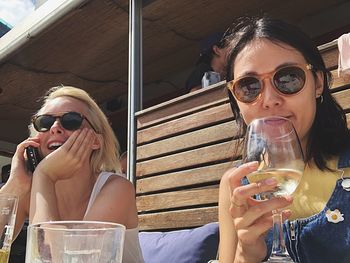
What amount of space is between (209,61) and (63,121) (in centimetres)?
164

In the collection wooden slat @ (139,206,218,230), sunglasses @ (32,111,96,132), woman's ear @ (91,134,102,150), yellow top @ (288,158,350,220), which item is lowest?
yellow top @ (288,158,350,220)

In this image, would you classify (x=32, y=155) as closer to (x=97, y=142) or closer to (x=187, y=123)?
(x=97, y=142)

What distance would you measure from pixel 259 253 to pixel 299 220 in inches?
11.2

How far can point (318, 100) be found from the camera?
1.68m

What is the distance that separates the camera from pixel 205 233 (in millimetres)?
2215

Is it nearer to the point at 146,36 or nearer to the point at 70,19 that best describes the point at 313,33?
the point at 146,36

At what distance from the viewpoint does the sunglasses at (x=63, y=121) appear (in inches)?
93.1

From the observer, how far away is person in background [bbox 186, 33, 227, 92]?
359 cm

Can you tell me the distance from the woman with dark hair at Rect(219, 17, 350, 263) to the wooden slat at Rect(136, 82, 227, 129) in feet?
4.76

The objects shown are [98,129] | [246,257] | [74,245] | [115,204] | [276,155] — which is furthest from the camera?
[98,129]

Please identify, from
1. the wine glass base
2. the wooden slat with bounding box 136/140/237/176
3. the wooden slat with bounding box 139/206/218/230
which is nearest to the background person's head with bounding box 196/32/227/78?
the wooden slat with bounding box 136/140/237/176

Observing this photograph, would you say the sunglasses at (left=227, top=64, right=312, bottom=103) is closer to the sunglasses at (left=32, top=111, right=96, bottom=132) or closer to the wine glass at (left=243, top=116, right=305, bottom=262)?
the wine glass at (left=243, top=116, right=305, bottom=262)

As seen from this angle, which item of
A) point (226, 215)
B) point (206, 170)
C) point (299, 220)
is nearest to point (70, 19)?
point (206, 170)

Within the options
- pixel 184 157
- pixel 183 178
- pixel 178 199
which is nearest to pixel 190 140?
pixel 184 157
